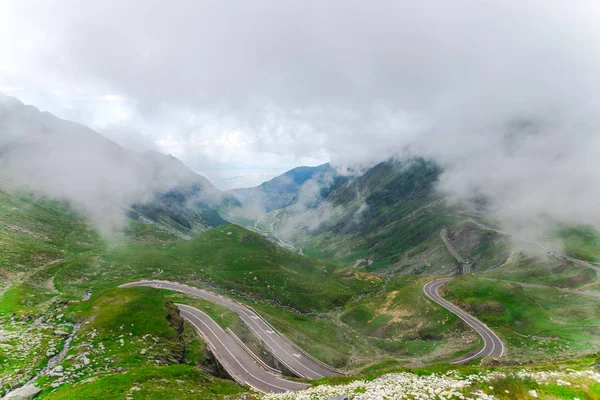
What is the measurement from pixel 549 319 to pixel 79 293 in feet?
538

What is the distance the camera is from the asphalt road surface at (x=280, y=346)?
7181cm

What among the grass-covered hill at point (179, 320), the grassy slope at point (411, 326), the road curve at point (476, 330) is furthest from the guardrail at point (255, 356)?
the road curve at point (476, 330)

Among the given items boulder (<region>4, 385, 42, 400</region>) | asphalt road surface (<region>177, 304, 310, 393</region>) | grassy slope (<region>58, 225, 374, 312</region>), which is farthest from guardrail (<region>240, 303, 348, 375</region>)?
boulder (<region>4, 385, 42, 400</region>)

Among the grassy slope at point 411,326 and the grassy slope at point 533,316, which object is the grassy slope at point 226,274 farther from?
the grassy slope at point 533,316

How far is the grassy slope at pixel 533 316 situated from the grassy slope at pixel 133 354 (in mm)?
78621

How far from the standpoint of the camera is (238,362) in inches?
2562

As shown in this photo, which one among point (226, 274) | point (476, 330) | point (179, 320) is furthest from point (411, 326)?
point (226, 274)

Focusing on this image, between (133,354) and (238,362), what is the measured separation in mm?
26272

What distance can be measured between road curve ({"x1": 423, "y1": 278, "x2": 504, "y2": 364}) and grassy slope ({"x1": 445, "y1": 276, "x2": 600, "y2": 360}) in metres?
2.60

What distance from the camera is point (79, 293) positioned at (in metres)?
104

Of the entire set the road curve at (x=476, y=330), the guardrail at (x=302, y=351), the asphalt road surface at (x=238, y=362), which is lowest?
the guardrail at (x=302, y=351)

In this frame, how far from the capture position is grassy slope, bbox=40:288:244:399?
33375 millimetres

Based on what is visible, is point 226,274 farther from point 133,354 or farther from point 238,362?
point 133,354

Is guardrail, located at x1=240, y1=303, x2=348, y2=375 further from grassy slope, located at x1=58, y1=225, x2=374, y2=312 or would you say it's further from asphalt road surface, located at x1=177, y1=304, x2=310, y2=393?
grassy slope, located at x1=58, y1=225, x2=374, y2=312
